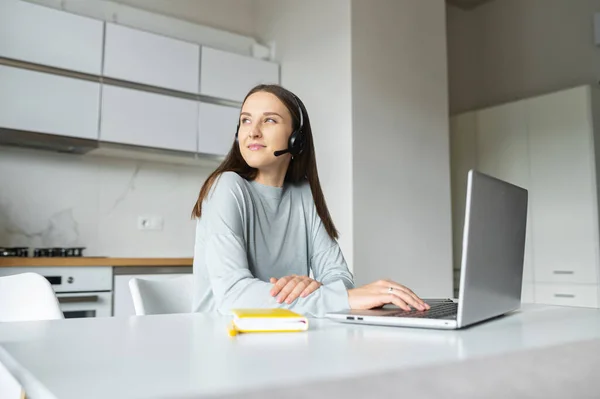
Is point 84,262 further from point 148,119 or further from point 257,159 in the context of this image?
point 257,159

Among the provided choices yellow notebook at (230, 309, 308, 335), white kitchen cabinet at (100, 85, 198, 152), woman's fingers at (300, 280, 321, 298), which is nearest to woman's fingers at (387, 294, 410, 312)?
woman's fingers at (300, 280, 321, 298)

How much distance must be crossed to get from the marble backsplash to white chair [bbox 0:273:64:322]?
1.88 metres

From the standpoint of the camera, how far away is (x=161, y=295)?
4.88ft

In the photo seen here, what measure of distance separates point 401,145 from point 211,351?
2923 millimetres

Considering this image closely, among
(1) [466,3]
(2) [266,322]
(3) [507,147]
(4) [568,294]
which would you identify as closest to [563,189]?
(3) [507,147]

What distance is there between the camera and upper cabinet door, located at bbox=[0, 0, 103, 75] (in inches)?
110

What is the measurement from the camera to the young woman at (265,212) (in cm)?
128

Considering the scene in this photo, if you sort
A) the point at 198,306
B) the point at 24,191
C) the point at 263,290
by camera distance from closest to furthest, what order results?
the point at 263,290 → the point at 198,306 → the point at 24,191

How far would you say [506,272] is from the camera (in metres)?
0.98

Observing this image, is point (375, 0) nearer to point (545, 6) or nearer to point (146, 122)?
point (146, 122)

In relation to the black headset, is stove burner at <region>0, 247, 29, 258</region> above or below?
below

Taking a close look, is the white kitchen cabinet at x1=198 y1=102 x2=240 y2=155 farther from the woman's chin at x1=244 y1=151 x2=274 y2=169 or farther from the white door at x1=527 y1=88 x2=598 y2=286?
the white door at x1=527 y1=88 x2=598 y2=286

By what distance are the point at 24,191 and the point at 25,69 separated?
26.9 inches

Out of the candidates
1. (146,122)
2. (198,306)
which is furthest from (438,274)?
(198,306)
